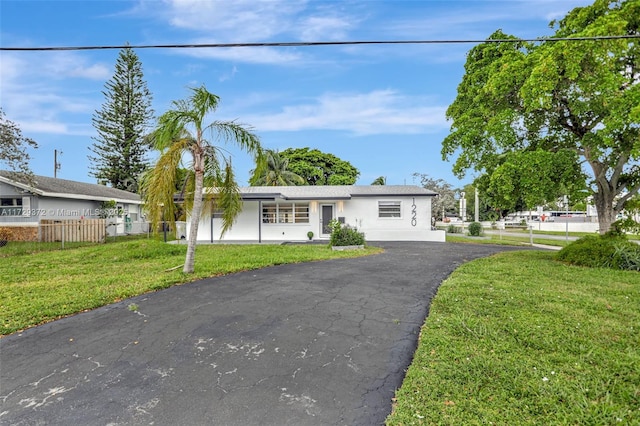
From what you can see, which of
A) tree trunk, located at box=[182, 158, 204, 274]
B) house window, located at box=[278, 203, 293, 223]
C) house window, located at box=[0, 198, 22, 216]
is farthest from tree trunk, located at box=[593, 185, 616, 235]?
house window, located at box=[0, 198, 22, 216]

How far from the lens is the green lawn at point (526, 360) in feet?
7.88

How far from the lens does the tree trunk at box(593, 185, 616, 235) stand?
31.1ft

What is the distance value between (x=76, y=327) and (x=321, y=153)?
118 feet

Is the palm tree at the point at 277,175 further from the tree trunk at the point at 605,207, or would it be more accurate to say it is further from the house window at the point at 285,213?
the tree trunk at the point at 605,207

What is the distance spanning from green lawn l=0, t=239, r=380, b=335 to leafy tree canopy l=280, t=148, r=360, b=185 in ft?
85.8

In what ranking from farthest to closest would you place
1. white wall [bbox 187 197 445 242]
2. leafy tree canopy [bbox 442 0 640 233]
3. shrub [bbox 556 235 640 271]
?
white wall [bbox 187 197 445 242], shrub [bbox 556 235 640 271], leafy tree canopy [bbox 442 0 640 233]

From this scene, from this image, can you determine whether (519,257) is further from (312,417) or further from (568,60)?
(312,417)

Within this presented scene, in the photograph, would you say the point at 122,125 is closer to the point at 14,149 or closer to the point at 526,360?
the point at 14,149

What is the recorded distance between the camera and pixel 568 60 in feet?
25.3

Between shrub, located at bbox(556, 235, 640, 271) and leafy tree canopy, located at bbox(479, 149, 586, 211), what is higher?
leafy tree canopy, located at bbox(479, 149, 586, 211)

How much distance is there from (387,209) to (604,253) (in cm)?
1019

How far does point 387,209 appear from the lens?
17.9 meters

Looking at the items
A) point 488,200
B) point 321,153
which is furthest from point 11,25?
point 321,153

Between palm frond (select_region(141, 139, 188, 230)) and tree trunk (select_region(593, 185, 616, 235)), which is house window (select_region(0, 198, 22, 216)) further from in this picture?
tree trunk (select_region(593, 185, 616, 235))
